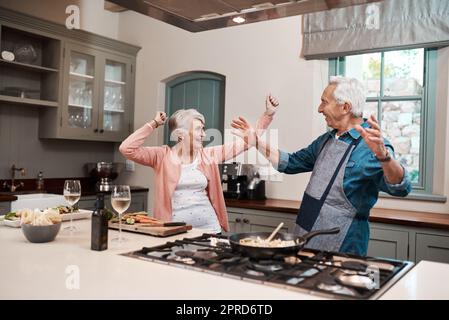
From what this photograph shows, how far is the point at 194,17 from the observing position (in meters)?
2.05

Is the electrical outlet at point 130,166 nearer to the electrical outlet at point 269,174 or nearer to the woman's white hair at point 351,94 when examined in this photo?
the electrical outlet at point 269,174

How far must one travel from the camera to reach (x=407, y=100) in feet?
11.0

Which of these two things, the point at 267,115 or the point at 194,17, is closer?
the point at 194,17

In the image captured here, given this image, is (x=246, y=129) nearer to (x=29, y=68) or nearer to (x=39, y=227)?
(x=39, y=227)

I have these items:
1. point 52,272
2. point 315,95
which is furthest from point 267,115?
point 52,272

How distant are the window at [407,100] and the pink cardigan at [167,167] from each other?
1395 millimetres

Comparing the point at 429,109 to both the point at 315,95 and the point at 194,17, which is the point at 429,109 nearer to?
the point at 315,95

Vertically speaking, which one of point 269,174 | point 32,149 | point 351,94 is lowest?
point 269,174

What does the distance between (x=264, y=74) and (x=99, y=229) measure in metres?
2.72

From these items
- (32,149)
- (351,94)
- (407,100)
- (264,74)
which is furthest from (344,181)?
(32,149)

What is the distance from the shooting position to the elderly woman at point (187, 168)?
2396 millimetres

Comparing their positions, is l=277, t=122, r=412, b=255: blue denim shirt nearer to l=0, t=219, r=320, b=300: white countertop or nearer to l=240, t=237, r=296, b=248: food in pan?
l=240, t=237, r=296, b=248: food in pan

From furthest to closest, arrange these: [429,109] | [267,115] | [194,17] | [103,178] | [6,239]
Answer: [103,178] → [429,109] → [267,115] → [194,17] → [6,239]

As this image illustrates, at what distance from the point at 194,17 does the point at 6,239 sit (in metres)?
1.27
